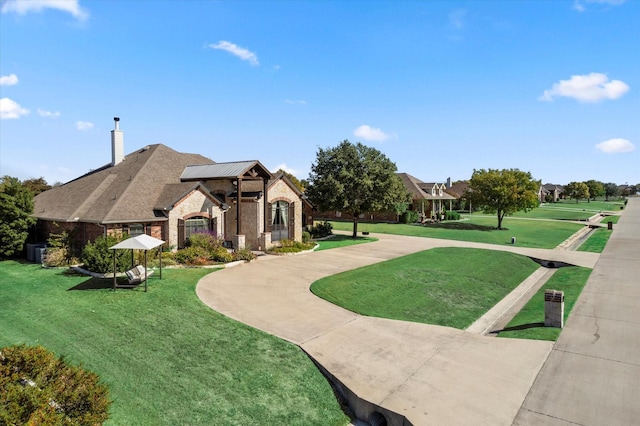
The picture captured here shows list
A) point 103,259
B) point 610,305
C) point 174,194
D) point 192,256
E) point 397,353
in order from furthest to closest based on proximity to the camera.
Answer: point 174,194 → point 192,256 → point 103,259 → point 610,305 → point 397,353

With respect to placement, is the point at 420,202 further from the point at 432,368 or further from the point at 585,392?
the point at 585,392

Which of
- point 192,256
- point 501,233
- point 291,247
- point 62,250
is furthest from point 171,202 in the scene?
point 501,233

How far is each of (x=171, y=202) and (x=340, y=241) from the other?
1515 centimetres

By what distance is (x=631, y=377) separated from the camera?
8930mm

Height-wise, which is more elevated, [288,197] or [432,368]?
[288,197]

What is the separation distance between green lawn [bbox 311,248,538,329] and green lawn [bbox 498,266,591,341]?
148 cm

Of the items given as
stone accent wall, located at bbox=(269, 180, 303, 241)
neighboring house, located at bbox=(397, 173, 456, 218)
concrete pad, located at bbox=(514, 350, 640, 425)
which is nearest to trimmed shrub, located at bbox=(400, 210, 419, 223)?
neighboring house, located at bbox=(397, 173, 456, 218)

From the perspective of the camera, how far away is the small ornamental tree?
16.3 feet

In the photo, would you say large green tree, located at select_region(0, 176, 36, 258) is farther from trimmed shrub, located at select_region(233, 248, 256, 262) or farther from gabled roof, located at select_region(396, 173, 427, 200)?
gabled roof, located at select_region(396, 173, 427, 200)

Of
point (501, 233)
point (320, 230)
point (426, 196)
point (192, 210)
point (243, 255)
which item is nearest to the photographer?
point (243, 255)

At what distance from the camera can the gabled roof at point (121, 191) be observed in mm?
19828

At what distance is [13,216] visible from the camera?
65.1ft

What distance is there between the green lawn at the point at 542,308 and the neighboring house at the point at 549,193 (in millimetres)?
112963

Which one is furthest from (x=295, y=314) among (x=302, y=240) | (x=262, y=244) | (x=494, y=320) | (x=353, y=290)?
(x=302, y=240)
